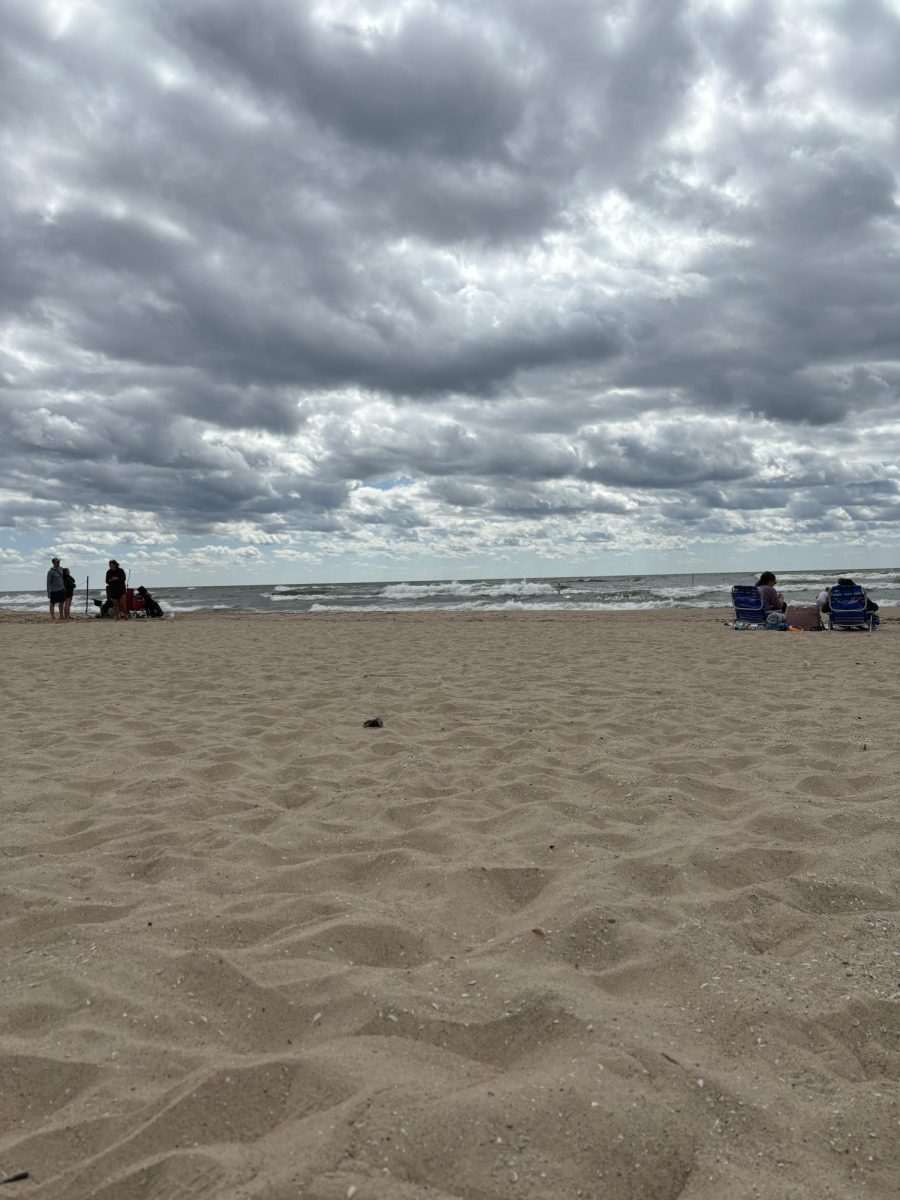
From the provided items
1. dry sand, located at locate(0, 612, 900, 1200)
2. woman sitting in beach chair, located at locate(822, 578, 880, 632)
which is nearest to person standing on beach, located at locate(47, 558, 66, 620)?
dry sand, located at locate(0, 612, 900, 1200)

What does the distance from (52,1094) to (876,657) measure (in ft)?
33.9

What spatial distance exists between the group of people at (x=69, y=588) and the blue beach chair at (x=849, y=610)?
17.2m

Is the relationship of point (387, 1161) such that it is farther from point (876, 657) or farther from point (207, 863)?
point (876, 657)

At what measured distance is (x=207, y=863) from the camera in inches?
130

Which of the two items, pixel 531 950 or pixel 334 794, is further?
pixel 334 794

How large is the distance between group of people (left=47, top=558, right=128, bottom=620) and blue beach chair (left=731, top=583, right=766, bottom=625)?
50.7 ft

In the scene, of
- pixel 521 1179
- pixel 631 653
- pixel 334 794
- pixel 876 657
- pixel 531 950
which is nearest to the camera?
pixel 521 1179

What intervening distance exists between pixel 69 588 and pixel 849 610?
19110 millimetres

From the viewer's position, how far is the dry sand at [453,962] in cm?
166

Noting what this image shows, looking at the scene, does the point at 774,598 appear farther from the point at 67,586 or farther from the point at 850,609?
the point at 67,586

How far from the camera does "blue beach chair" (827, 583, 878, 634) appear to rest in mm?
14344

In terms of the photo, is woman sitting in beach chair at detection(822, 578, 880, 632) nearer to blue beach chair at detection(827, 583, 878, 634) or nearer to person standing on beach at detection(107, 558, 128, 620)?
blue beach chair at detection(827, 583, 878, 634)

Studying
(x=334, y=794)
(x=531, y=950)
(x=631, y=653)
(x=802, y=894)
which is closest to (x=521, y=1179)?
(x=531, y=950)

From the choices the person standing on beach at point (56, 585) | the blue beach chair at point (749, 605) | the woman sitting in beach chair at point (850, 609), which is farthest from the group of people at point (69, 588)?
the woman sitting in beach chair at point (850, 609)
